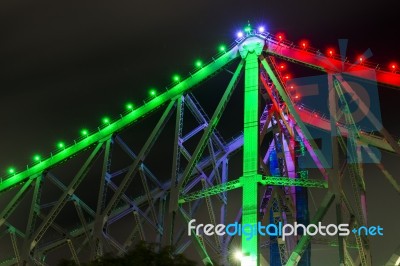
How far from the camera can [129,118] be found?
54.3 metres

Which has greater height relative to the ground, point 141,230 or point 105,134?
point 105,134

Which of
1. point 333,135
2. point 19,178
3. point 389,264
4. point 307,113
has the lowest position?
point 389,264

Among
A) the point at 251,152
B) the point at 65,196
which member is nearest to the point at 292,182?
the point at 251,152

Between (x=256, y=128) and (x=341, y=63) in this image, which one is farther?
(x=341, y=63)

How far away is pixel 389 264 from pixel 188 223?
12662 mm

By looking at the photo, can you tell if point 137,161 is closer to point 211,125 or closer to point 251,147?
point 211,125

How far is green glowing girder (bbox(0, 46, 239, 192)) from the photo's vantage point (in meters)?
48.1

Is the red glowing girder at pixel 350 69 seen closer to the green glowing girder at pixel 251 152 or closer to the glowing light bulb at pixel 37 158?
the green glowing girder at pixel 251 152

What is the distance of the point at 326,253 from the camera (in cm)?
5750

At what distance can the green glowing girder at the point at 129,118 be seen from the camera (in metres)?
48.1

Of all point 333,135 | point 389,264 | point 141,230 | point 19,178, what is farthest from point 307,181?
point 19,178

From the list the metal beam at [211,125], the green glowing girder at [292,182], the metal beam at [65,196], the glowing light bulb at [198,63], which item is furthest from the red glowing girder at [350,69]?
the metal beam at [65,196]

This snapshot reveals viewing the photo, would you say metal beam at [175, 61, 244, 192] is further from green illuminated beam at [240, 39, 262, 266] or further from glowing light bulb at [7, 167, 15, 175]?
glowing light bulb at [7, 167, 15, 175]

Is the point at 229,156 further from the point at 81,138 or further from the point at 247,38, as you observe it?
the point at 247,38
